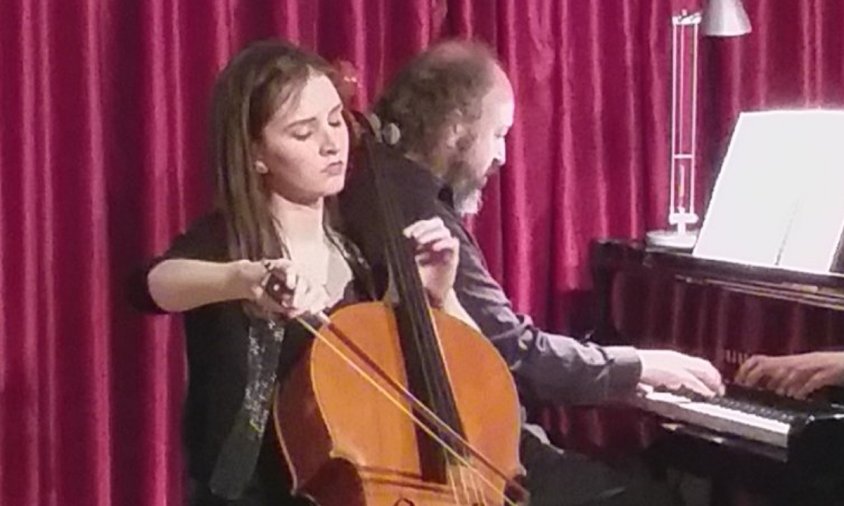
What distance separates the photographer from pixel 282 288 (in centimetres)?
205

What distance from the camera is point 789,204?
2.60 m

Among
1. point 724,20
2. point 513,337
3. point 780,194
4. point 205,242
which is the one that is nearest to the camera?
point 205,242

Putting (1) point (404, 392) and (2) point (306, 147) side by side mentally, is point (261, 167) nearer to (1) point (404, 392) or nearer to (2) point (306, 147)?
(2) point (306, 147)

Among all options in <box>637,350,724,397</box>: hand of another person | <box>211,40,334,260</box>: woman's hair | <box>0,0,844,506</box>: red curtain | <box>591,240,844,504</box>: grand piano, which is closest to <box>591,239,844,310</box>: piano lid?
<box>591,240,844,504</box>: grand piano

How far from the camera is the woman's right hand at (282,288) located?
2.05m

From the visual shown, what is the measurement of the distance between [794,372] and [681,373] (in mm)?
214

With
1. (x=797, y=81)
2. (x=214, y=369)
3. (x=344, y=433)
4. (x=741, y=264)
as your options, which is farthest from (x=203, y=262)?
(x=797, y=81)

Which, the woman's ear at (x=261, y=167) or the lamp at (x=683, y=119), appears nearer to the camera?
the woman's ear at (x=261, y=167)

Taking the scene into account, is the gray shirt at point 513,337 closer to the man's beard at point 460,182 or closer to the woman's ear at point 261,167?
the man's beard at point 460,182

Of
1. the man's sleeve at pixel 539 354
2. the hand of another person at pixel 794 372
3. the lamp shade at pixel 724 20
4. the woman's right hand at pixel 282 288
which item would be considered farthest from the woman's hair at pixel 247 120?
the lamp shade at pixel 724 20

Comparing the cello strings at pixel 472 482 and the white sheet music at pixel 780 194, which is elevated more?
the white sheet music at pixel 780 194

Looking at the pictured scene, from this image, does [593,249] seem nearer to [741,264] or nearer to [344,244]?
[741,264]

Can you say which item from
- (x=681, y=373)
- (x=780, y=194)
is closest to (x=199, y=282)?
(x=681, y=373)

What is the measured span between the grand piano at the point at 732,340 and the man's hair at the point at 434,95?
17.1 inches
